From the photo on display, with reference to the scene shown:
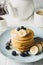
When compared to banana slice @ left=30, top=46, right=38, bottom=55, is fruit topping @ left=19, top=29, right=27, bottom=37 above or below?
above

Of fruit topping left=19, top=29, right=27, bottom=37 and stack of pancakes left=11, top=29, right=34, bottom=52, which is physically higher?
fruit topping left=19, top=29, right=27, bottom=37

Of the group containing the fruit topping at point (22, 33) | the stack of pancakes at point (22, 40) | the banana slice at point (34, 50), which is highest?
the fruit topping at point (22, 33)

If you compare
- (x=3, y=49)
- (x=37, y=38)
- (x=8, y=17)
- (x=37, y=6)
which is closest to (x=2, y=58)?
(x=3, y=49)

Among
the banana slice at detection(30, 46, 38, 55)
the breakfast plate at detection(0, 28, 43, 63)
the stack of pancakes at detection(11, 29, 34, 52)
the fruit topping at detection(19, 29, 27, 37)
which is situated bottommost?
the breakfast plate at detection(0, 28, 43, 63)

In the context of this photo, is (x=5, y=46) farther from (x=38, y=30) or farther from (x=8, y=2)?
(x=8, y=2)

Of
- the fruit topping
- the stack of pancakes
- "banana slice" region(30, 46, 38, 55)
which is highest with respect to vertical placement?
the fruit topping

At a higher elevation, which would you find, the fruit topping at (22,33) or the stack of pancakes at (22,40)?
the fruit topping at (22,33)

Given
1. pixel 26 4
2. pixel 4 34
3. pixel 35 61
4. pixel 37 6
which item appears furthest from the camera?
pixel 37 6

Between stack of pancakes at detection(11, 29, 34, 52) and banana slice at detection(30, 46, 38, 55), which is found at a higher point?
stack of pancakes at detection(11, 29, 34, 52)
